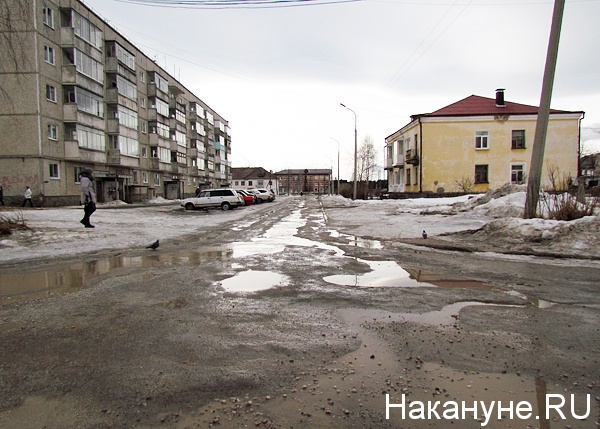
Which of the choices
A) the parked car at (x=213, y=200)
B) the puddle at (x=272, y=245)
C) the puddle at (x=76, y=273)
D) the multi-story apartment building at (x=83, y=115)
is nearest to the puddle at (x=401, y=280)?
the puddle at (x=272, y=245)

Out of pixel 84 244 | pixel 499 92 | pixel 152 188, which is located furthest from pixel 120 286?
pixel 152 188

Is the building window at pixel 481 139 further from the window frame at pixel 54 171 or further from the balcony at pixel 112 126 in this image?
the window frame at pixel 54 171

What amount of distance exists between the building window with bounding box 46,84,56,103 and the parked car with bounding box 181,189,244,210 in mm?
13825

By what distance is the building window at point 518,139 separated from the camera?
35188mm

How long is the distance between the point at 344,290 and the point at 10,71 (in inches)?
1337

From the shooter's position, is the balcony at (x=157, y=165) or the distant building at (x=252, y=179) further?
the distant building at (x=252, y=179)

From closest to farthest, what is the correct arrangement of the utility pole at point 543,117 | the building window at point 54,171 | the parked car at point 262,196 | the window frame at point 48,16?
the utility pole at point 543,117
the window frame at point 48,16
the building window at point 54,171
the parked car at point 262,196

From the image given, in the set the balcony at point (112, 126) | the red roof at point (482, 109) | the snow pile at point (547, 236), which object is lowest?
the snow pile at point (547, 236)

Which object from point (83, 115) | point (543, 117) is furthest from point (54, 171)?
point (543, 117)

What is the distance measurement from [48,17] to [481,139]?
3875cm

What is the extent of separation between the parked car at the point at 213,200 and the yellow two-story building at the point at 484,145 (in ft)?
59.0

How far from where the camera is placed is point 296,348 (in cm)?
369

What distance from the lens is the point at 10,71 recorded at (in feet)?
93.4

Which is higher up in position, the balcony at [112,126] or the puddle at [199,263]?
the balcony at [112,126]
